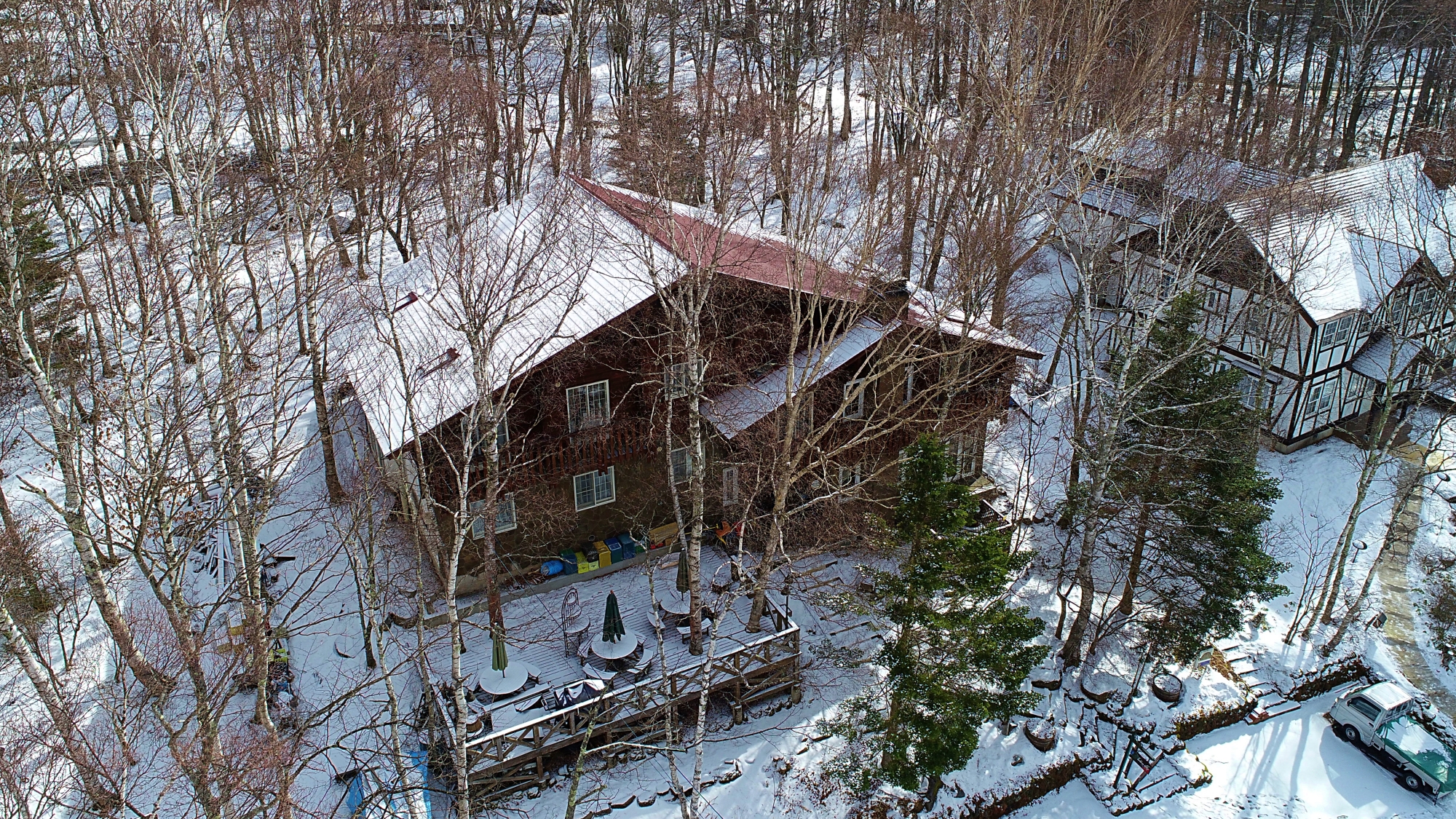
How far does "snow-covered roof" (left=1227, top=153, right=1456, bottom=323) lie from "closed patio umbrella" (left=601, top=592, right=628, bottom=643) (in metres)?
20.0

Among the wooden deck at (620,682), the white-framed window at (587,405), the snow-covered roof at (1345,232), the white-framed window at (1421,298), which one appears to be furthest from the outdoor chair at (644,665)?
the white-framed window at (1421,298)

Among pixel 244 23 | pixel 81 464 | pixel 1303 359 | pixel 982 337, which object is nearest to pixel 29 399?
pixel 244 23

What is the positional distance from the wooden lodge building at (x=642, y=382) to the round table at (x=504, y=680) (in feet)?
8.83

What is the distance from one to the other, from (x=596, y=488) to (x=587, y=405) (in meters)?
2.48

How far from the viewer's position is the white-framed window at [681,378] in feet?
60.1

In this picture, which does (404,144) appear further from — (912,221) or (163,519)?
(163,519)

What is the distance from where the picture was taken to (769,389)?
23969 mm

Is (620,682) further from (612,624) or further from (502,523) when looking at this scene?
(502,523)

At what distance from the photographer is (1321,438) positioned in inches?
1283

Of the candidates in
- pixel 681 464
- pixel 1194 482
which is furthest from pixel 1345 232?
pixel 681 464

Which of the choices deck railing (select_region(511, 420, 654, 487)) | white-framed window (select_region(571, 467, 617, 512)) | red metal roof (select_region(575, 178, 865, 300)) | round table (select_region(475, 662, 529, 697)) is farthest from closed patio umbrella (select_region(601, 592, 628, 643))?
red metal roof (select_region(575, 178, 865, 300))

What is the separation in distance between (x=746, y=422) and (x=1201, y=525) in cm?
1029

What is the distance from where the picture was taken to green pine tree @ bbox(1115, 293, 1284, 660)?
2114cm

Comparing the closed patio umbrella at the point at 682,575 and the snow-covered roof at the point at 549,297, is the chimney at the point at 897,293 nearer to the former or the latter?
the snow-covered roof at the point at 549,297
